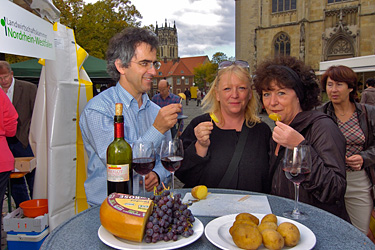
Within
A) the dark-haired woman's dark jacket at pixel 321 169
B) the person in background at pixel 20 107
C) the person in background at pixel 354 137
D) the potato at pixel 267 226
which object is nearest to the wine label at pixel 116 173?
the potato at pixel 267 226

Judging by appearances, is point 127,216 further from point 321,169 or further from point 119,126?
point 321,169

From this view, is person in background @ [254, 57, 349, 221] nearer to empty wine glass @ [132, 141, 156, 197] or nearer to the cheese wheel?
empty wine glass @ [132, 141, 156, 197]

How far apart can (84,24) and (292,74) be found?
17.3 m

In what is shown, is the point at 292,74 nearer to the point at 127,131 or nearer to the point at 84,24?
the point at 127,131

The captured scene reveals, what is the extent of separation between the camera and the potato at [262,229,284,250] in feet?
4.17

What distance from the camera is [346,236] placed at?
58.5 inches

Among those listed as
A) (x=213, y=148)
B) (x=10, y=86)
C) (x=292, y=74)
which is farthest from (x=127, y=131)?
(x=10, y=86)

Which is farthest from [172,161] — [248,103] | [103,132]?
[248,103]

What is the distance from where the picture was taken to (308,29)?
29562mm

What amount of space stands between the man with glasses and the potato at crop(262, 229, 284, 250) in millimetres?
1118

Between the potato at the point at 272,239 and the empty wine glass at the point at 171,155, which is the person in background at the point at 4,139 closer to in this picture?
the empty wine glass at the point at 171,155

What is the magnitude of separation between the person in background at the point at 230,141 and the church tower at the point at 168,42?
10264 centimetres

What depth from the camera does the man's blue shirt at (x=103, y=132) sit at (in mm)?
2297

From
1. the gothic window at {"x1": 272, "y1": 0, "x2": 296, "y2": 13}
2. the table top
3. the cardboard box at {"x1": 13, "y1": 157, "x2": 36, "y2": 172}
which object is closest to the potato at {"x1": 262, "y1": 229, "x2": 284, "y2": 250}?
the table top
